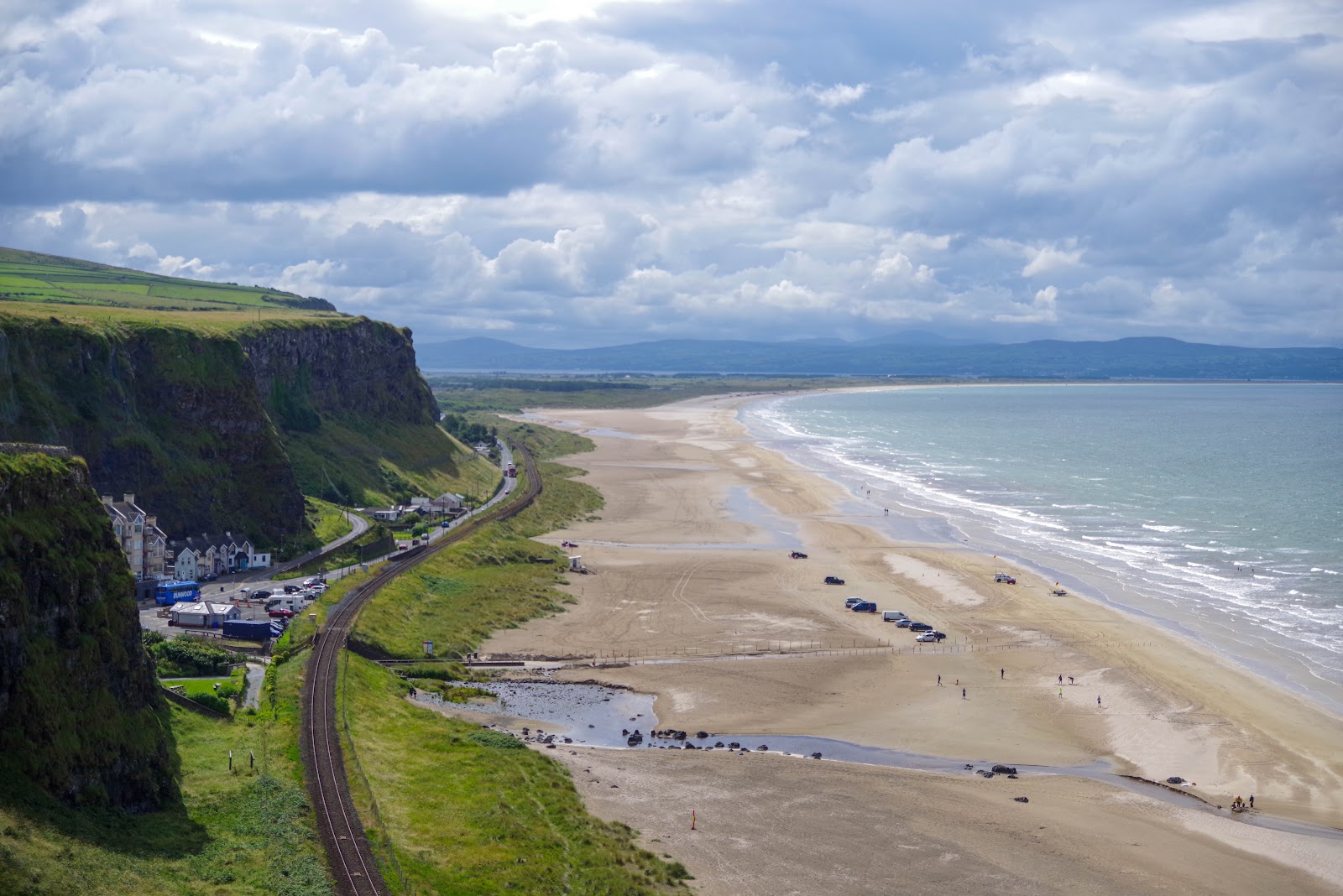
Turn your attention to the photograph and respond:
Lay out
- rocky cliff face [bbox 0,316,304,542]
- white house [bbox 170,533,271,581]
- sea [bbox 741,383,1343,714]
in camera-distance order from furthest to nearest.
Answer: white house [bbox 170,533,271,581] → rocky cliff face [bbox 0,316,304,542] → sea [bbox 741,383,1343,714]

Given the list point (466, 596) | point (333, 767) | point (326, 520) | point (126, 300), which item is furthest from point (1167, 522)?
point (126, 300)

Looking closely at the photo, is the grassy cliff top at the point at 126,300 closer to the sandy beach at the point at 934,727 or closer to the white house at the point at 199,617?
the white house at the point at 199,617

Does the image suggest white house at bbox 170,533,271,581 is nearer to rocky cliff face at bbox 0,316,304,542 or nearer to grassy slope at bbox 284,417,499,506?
rocky cliff face at bbox 0,316,304,542

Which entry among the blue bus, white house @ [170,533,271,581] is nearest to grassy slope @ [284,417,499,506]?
white house @ [170,533,271,581]

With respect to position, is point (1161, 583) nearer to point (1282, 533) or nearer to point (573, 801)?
point (1282, 533)

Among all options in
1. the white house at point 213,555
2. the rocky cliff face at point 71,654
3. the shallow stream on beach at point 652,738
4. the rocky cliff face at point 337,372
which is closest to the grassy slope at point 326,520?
the white house at point 213,555

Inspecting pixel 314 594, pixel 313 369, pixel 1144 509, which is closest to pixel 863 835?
pixel 314 594
